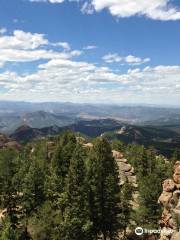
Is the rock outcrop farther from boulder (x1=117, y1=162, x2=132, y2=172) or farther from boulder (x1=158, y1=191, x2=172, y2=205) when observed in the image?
boulder (x1=117, y1=162, x2=132, y2=172)

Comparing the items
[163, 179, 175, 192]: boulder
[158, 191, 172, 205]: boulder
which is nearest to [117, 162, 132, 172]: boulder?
[163, 179, 175, 192]: boulder

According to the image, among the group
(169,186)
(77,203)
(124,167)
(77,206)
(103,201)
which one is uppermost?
(169,186)

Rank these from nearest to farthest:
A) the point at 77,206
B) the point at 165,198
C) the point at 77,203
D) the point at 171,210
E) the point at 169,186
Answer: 1. the point at 171,210
2. the point at 77,206
3. the point at 77,203
4. the point at 165,198
5. the point at 169,186

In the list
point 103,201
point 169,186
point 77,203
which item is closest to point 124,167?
point 169,186

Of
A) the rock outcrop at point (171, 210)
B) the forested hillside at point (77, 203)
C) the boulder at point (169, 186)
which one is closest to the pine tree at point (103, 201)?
the forested hillside at point (77, 203)

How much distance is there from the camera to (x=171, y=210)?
62281 millimetres

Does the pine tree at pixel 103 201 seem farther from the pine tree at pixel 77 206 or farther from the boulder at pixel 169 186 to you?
the boulder at pixel 169 186

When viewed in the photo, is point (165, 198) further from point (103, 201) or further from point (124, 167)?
point (124, 167)

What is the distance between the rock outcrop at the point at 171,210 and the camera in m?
57.6

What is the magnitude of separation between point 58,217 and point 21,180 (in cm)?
2446

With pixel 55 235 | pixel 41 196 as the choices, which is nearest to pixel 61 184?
pixel 41 196

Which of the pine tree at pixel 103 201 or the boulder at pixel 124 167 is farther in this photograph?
the boulder at pixel 124 167

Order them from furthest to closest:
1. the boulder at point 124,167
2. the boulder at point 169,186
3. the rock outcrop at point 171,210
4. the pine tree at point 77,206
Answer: the boulder at point 124,167 < the boulder at point 169,186 < the pine tree at point 77,206 < the rock outcrop at point 171,210

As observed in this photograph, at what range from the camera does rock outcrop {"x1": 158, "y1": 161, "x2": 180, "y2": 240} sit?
189ft
